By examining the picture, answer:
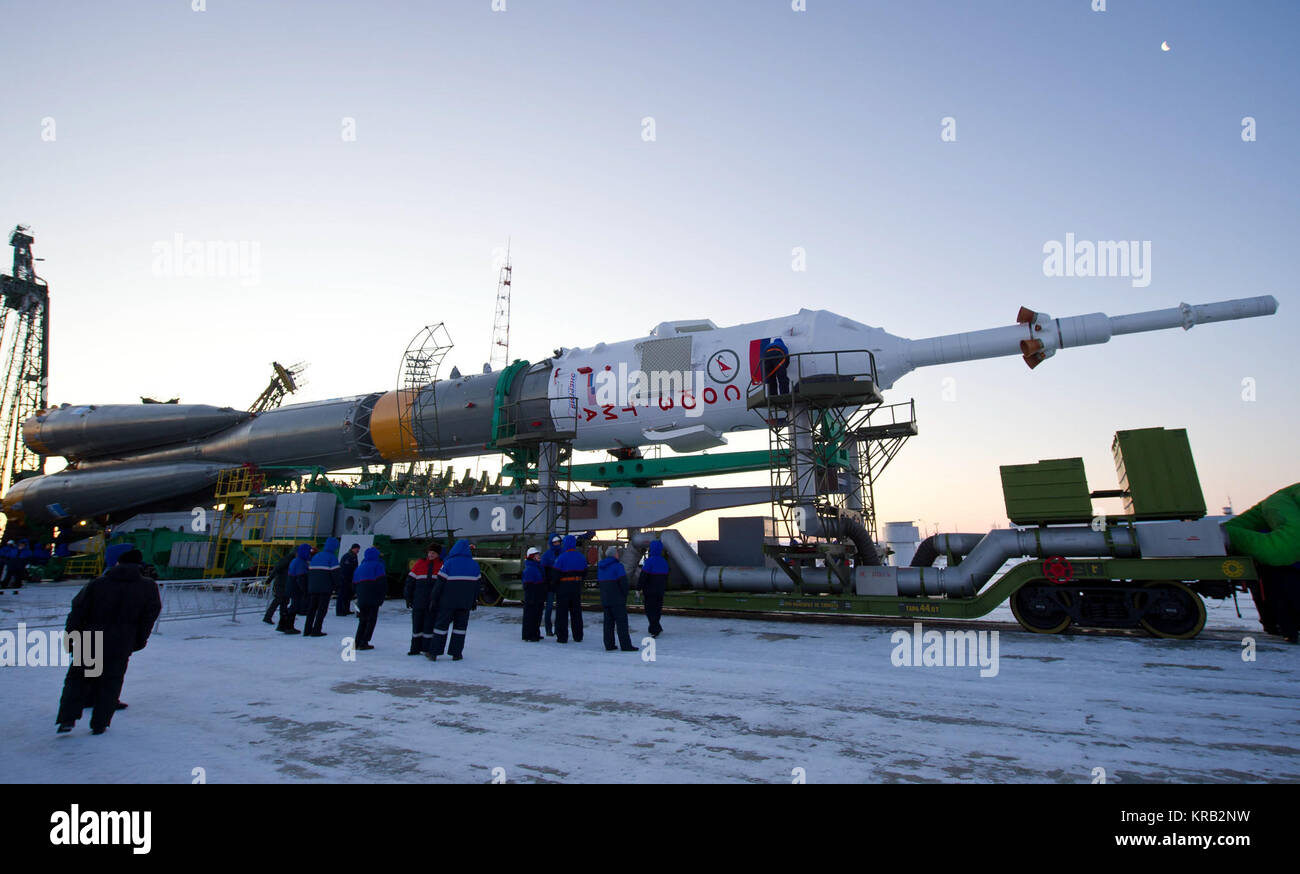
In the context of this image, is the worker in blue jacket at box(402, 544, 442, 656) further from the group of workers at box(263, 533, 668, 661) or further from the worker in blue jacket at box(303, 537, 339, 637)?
the worker in blue jacket at box(303, 537, 339, 637)

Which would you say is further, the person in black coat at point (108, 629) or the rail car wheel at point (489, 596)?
the rail car wheel at point (489, 596)

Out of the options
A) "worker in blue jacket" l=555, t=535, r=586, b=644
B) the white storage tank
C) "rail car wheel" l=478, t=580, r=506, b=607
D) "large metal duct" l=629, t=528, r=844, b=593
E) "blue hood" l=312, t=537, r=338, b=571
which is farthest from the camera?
the white storage tank

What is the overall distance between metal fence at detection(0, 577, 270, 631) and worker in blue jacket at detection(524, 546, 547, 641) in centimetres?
620

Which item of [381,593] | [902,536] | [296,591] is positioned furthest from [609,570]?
[902,536]

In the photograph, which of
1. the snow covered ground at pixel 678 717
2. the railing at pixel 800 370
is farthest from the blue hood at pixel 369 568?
the railing at pixel 800 370

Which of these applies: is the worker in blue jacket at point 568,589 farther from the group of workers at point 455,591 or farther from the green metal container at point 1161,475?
the green metal container at point 1161,475

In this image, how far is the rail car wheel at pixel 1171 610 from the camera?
9.38 meters

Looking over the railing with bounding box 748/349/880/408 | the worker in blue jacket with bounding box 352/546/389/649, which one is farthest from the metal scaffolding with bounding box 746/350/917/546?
the worker in blue jacket with bounding box 352/546/389/649

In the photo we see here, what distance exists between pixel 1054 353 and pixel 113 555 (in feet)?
44.7

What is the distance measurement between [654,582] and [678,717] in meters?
4.98

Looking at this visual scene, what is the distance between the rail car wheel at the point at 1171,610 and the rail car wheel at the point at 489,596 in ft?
39.6

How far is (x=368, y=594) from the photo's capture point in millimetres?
9117

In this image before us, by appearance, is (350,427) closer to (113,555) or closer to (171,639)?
A: (171,639)

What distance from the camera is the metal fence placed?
40.9ft
